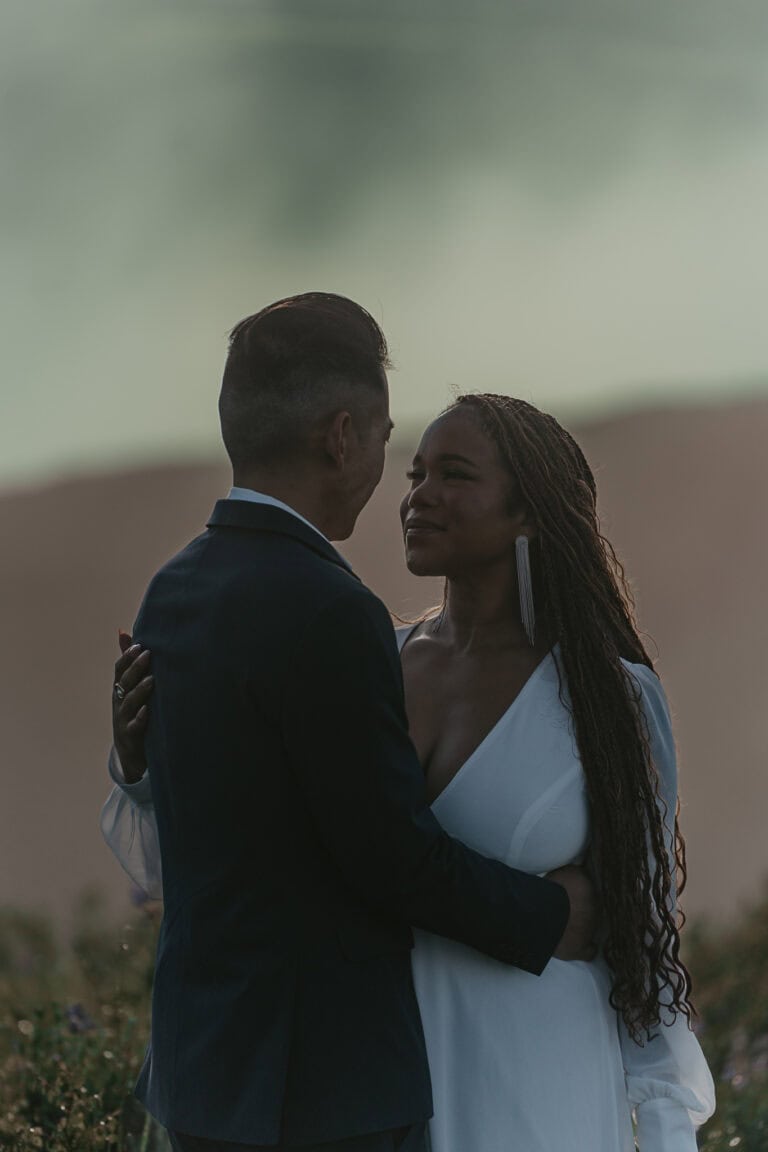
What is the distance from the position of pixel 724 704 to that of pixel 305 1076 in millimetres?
11240

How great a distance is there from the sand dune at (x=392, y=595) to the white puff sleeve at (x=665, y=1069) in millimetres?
6835

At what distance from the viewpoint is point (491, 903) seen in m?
2.14

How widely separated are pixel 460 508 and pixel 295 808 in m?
0.74

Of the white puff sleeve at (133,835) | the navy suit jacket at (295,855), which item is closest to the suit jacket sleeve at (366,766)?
the navy suit jacket at (295,855)

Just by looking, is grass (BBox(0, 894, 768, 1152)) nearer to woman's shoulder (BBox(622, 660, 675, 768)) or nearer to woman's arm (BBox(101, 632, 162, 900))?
woman's arm (BBox(101, 632, 162, 900))

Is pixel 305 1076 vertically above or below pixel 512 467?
below

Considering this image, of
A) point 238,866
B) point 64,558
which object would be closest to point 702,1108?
point 238,866

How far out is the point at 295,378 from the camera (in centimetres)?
213

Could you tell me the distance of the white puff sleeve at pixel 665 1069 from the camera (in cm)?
243

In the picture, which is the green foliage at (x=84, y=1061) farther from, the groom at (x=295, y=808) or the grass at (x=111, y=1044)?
the groom at (x=295, y=808)

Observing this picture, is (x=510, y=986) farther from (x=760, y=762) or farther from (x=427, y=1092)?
(x=760, y=762)

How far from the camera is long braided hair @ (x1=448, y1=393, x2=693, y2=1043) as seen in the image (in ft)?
7.95

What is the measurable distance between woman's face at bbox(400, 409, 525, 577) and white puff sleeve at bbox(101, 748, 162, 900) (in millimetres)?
609

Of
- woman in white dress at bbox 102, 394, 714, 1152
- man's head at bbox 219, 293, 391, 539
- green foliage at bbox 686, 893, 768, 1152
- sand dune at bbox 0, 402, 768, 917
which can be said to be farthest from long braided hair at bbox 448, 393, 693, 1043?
sand dune at bbox 0, 402, 768, 917
